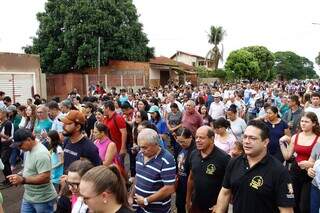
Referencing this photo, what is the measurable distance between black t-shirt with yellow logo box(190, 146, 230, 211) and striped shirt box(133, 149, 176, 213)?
0.46 m

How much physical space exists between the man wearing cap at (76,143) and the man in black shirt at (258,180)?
1.74 meters

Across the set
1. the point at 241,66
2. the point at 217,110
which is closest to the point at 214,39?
the point at 241,66

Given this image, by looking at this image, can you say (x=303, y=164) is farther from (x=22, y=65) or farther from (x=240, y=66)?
(x=240, y=66)

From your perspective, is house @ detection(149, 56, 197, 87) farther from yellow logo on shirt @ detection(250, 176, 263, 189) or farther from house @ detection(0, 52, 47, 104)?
yellow logo on shirt @ detection(250, 176, 263, 189)

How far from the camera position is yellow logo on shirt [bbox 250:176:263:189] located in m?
3.64

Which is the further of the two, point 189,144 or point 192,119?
point 192,119

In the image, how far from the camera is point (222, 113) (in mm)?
11695

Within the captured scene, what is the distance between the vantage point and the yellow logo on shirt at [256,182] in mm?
3645

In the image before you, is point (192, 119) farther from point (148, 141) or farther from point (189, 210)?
point (148, 141)

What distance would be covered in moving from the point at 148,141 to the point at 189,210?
4.10 feet

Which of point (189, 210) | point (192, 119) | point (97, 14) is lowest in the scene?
point (189, 210)

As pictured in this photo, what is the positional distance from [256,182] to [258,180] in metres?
0.02

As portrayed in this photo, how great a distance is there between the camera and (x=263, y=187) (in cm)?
362

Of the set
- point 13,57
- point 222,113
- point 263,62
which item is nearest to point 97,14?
point 13,57
